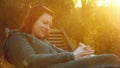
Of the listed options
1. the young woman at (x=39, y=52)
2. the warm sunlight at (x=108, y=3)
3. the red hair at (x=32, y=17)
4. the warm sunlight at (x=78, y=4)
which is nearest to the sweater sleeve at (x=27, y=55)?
the young woman at (x=39, y=52)

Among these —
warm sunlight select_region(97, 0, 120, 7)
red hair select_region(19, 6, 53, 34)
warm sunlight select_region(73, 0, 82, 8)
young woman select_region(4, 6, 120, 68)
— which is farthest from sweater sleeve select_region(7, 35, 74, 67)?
warm sunlight select_region(73, 0, 82, 8)

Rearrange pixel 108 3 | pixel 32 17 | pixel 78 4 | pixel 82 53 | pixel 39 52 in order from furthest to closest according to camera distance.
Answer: pixel 78 4 → pixel 108 3 → pixel 32 17 → pixel 39 52 → pixel 82 53

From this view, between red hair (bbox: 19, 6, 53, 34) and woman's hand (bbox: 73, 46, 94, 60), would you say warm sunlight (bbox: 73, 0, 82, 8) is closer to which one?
red hair (bbox: 19, 6, 53, 34)

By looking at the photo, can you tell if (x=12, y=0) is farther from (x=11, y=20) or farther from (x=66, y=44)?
(x=66, y=44)

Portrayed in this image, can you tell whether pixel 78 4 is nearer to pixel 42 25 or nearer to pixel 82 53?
pixel 42 25

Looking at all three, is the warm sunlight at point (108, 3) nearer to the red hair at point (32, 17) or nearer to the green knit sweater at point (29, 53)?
the red hair at point (32, 17)

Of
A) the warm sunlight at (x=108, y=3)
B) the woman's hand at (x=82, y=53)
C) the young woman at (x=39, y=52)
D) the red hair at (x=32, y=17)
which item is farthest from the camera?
the warm sunlight at (x=108, y=3)

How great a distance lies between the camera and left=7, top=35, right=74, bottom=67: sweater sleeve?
2592mm

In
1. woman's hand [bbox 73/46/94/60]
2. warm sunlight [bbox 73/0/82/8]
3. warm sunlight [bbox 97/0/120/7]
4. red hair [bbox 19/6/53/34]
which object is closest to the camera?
woman's hand [bbox 73/46/94/60]

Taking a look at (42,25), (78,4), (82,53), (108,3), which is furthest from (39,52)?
(78,4)

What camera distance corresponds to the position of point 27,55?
8.68ft

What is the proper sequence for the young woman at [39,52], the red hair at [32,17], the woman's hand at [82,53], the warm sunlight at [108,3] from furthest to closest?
the warm sunlight at [108,3], the red hair at [32,17], the woman's hand at [82,53], the young woman at [39,52]

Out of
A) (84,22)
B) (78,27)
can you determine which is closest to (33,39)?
(78,27)

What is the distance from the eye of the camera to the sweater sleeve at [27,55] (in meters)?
2.59
